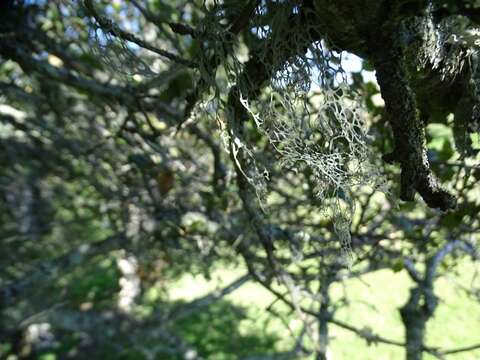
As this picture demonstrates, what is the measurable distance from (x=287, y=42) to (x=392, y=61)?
0.61 ft

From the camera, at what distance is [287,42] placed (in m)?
0.84

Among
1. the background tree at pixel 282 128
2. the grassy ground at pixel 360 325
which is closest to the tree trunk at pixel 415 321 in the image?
the background tree at pixel 282 128

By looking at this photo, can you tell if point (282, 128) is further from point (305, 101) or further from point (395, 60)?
point (395, 60)

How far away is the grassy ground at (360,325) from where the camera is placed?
527cm

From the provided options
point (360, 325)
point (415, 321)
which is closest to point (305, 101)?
point (415, 321)

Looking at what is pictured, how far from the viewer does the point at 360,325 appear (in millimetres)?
5840

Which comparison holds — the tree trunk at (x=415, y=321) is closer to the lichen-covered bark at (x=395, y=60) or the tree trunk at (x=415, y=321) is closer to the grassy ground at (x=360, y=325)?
the lichen-covered bark at (x=395, y=60)

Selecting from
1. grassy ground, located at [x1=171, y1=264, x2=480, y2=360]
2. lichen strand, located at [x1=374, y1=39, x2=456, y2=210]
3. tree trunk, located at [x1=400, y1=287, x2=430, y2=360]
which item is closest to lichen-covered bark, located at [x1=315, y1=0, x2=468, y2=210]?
lichen strand, located at [x1=374, y1=39, x2=456, y2=210]

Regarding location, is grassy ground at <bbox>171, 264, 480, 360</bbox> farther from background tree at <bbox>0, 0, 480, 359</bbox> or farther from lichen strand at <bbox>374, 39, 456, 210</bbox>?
lichen strand at <bbox>374, 39, 456, 210</bbox>

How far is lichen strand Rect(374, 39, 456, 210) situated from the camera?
0.75m

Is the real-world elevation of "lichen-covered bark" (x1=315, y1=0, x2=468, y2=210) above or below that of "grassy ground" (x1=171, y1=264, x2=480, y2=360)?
below

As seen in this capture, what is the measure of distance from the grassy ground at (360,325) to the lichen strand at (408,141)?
4.15 m

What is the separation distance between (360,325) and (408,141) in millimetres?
5440

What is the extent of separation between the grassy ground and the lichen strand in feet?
13.6
